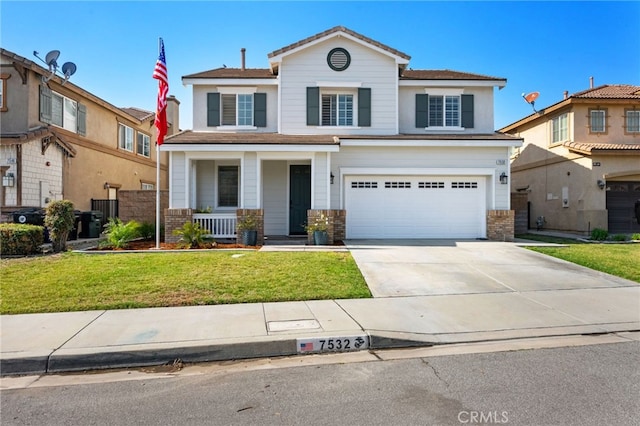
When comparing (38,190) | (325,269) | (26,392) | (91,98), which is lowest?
(26,392)

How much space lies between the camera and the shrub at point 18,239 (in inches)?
403

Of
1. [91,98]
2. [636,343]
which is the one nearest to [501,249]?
[636,343]

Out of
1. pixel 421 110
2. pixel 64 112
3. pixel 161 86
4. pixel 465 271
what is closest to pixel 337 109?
pixel 421 110

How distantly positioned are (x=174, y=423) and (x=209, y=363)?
1348mm

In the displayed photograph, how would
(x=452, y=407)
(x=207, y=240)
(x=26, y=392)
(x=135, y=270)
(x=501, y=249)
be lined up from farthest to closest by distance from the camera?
1. (x=207, y=240)
2. (x=501, y=249)
3. (x=135, y=270)
4. (x=26, y=392)
5. (x=452, y=407)

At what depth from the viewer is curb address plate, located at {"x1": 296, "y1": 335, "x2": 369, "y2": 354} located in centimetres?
488

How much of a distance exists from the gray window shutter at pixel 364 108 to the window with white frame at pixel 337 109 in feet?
1.57

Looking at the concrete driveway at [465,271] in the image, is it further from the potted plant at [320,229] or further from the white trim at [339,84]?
the white trim at [339,84]

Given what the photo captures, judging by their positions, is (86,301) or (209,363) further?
(86,301)

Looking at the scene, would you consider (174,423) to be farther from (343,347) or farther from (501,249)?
(501,249)

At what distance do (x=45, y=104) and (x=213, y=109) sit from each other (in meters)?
6.75

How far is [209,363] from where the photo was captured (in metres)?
4.62

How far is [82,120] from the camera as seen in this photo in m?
18.5

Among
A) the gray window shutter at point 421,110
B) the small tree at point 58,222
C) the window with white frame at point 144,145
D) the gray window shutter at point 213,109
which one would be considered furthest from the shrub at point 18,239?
the window with white frame at point 144,145
